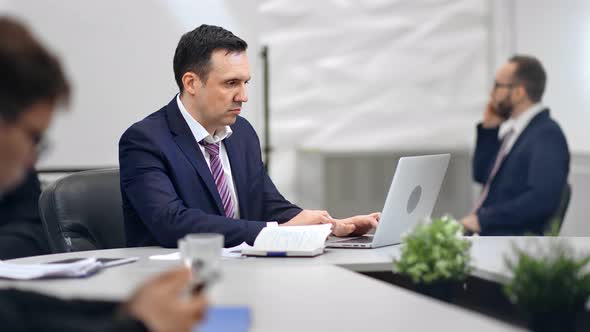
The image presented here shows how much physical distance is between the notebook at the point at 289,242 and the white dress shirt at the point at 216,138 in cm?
60

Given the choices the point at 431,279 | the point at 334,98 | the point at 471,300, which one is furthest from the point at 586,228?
the point at 431,279

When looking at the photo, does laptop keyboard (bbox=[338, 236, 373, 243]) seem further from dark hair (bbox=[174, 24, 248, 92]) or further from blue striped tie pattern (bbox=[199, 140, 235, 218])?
dark hair (bbox=[174, 24, 248, 92])

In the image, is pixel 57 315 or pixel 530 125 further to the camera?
pixel 530 125

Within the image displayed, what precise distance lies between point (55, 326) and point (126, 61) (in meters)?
4.01

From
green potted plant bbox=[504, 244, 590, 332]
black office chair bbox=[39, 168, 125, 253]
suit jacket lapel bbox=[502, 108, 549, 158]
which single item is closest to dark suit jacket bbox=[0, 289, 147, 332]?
green potted plant bbox=[504, 244, 590, 332]

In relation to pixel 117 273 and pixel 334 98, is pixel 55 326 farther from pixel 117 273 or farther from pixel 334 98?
pixel 334 98

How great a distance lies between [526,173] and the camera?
4.26 m

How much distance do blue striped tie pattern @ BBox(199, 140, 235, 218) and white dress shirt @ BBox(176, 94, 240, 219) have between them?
1 cm

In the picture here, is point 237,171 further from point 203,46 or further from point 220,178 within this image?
point 203,46

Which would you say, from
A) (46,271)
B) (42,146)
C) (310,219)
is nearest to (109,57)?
(310,219)

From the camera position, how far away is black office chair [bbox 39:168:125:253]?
9.27 ft

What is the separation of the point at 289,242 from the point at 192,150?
665 millimetres

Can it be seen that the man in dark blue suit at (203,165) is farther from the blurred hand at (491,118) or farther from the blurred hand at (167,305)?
the blurred hand at (491,118)

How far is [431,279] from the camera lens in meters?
1.94
